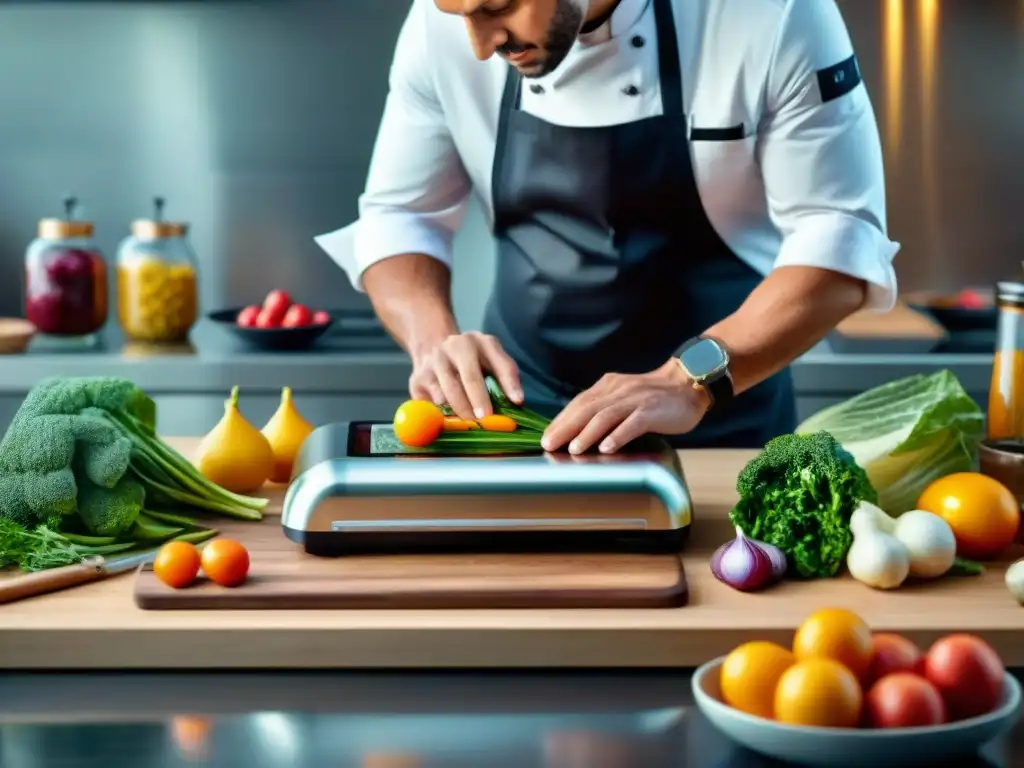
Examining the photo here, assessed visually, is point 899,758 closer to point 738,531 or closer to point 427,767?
point 427,767

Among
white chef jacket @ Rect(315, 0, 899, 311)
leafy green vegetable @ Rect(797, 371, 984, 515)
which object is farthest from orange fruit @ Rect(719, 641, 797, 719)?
white chef jacket @ Rect(315, 0, 899, 311)

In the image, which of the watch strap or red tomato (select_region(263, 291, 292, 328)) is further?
red tomato (select_region(263, 291, 292, 328))

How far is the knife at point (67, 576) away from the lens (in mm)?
1391

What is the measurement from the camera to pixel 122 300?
3.31 m

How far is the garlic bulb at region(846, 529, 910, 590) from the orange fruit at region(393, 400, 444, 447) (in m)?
0.47

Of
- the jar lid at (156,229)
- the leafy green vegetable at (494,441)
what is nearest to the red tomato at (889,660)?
the leafy green vegetable at (494,441)

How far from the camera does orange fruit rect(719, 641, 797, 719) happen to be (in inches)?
40.9

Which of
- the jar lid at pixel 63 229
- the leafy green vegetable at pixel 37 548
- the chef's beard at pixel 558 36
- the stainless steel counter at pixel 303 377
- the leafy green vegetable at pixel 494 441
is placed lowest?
the stainless steel counter at pixel 303 377

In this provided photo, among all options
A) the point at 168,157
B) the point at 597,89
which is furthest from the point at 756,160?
the point at 168,157

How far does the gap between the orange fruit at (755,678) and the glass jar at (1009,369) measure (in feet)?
2.42

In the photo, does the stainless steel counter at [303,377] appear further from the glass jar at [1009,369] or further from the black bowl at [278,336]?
the glass jar at [1009,369]

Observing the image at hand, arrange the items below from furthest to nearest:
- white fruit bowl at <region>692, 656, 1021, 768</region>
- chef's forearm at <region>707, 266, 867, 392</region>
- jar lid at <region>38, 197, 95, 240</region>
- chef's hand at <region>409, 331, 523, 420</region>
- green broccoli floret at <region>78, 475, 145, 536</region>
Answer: jar lid at <region>38, 197, 95, 240</region> → chef's forearm at <region>707, 266, 867, 392</region> → chef's hand at <region>409, 331, 523, 420</region> → green broccoli floret at <region>78, 475, 145, 536</region> → white fruit bowl at <region>692, 656, 1021, 768</region>

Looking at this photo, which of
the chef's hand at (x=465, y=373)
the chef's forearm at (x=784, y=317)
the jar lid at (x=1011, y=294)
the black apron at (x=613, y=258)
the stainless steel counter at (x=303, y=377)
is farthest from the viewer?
the stainless steel counter at (x=303, y=377)

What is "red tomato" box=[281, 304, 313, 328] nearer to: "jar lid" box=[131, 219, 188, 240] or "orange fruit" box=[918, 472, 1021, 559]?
"jar lid" box=[131, 219, 188, 240]
